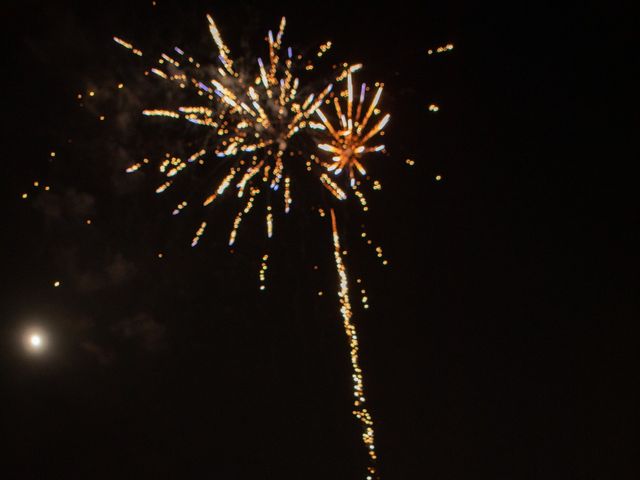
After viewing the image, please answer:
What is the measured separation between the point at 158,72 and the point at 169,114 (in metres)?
0.54

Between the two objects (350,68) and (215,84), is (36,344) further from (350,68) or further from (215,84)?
(350,68)

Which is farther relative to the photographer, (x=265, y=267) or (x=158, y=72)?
(x=265, y=267)

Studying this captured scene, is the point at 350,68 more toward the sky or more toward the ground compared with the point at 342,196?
more toward the sky

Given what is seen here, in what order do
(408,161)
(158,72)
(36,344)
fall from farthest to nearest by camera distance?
(36,344), (408,161), (158,72)

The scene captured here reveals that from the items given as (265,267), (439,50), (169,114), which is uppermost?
(439,50)

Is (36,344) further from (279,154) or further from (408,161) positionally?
(408,161)

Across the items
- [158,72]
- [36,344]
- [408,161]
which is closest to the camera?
[158,72]

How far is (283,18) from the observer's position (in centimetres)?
978

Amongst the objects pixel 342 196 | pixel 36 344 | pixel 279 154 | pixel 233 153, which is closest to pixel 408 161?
pixel 342 196

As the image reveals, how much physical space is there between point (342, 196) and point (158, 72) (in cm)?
285

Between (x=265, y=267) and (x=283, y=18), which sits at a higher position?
(x=283, y=18)

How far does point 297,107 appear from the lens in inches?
377

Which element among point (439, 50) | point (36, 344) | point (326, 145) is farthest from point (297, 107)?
point (36, 344)

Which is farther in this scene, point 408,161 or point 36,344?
point 36,344
